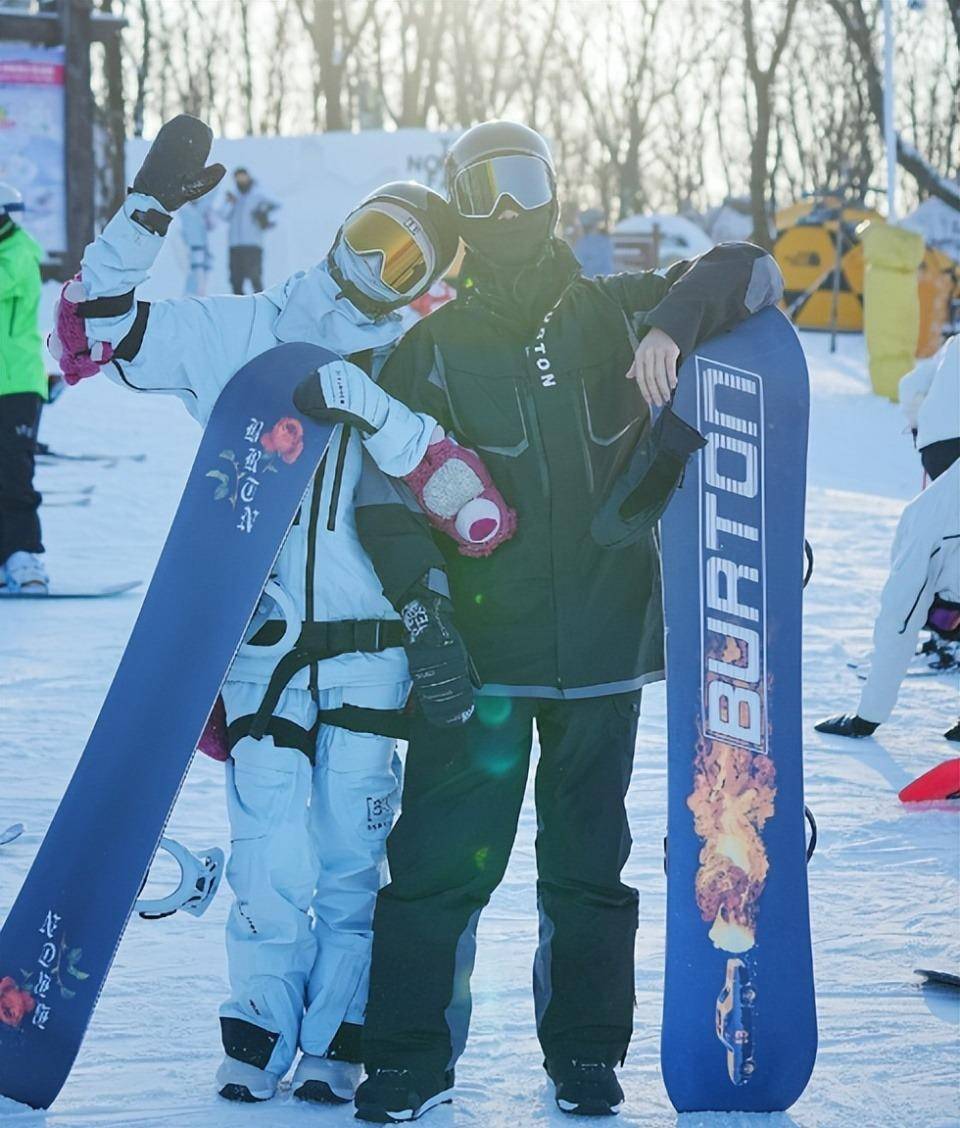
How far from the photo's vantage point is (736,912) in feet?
9.75

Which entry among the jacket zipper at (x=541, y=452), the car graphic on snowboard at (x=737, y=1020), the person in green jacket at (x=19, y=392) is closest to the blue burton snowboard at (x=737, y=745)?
the car graphic on snowboard at (x=737, y=1020)

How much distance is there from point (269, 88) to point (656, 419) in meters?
39.6

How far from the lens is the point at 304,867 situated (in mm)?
2926

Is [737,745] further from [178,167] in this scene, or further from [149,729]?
[178,167]

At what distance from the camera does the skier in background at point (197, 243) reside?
64.0 feet

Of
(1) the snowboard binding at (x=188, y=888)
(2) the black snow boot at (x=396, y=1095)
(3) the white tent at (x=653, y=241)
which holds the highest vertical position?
(1) the snowboard binding at (x=188, y=888)

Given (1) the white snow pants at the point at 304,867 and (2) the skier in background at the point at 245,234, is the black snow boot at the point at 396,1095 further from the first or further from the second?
(2) the skier in background at the point at 245,234

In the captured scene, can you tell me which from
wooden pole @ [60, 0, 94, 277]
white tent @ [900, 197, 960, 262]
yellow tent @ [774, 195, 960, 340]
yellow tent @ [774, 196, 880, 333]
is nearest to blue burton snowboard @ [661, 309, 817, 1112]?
wooden pole @ [60, 0, 94, 277]

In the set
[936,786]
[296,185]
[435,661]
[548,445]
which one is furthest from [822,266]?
[435,661]

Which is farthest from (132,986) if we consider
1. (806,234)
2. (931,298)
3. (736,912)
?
(806,234)

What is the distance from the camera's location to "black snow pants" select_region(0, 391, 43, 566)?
718 cm

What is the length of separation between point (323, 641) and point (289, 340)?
0.57 m

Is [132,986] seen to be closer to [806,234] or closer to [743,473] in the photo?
[743,473]

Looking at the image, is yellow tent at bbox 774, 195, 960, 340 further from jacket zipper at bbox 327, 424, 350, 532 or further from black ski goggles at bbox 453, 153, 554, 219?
jacket zipper at bbox 327, 424, 350, 532
